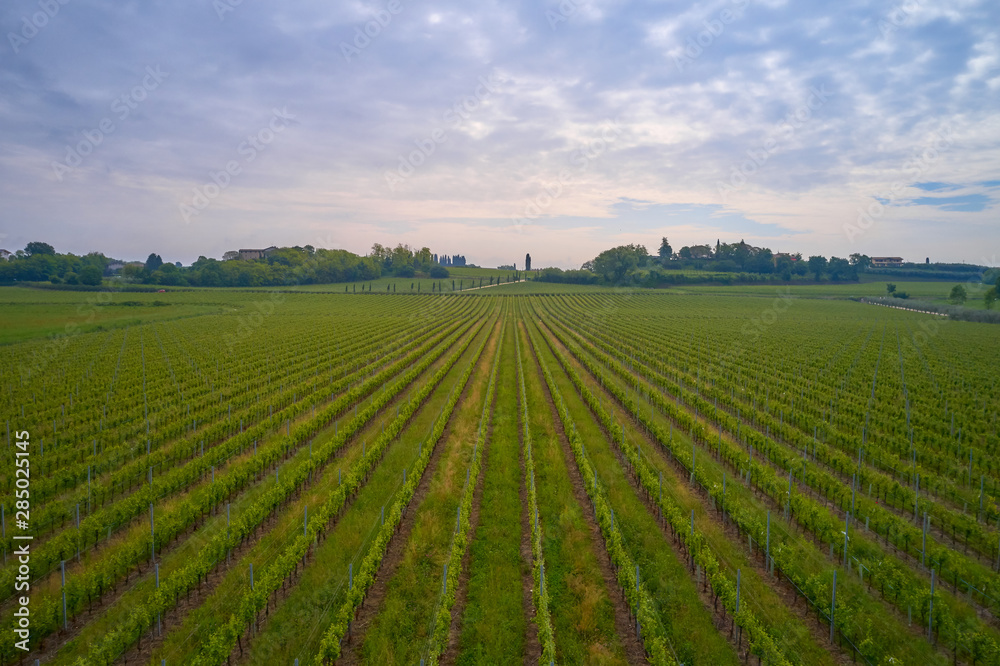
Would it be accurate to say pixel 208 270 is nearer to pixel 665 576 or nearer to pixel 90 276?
pixel 90 276

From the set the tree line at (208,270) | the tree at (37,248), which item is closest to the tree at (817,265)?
the tree line at (208,270)

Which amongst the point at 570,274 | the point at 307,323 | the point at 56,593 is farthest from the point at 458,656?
the point at 570,274

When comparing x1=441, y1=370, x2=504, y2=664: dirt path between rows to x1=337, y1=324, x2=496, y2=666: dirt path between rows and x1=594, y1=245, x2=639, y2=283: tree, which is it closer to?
x1=337, y1=324, x2=496, y2=666: dirt path between rows

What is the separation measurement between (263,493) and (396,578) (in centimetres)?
683

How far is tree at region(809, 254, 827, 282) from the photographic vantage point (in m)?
187

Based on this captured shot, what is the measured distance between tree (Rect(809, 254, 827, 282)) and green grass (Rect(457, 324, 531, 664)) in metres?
206

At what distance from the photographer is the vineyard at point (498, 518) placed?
1025 cm

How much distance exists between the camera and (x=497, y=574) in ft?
40.3

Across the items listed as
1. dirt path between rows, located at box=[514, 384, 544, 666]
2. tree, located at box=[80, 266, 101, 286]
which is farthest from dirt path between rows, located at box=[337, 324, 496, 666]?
tree, located at box=[80, 266, 101, 286]

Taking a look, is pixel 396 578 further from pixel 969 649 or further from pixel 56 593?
pixel 969 649

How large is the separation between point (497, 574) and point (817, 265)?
216684 millimetres

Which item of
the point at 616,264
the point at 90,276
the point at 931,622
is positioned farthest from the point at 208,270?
the point at 931,622

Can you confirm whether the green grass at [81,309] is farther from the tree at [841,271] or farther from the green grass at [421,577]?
the tree at [841,271]

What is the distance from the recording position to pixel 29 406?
25.6 metres
